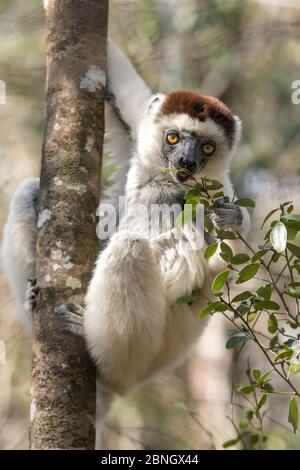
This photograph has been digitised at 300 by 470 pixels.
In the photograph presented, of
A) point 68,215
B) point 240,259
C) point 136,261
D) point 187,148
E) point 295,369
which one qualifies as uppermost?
point 187,148

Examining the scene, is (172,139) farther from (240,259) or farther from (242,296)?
(242,296)

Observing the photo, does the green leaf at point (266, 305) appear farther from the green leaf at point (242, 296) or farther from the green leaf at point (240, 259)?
the green leaf at point (240, 259)

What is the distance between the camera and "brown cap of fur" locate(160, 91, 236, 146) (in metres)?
4.84

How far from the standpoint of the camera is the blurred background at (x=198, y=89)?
8820 millimetres

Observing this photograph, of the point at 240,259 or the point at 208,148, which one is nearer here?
the point at 240,259

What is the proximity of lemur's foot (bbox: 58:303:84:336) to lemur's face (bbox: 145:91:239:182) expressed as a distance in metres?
1.60

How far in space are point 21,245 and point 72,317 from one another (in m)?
1.09

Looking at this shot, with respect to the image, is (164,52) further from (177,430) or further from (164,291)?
(164,291)

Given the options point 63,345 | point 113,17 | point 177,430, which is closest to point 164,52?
point 113,17

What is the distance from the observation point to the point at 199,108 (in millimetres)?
4848

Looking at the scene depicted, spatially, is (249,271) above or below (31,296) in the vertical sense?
below

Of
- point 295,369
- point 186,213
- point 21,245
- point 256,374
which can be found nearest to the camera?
point 295,369

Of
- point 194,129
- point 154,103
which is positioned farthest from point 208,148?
point 154,103

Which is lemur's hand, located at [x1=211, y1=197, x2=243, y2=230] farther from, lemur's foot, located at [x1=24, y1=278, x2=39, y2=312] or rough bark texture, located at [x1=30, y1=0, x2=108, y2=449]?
lemur's foot, located at [x1=24, y1=278, x2=39, y2=312]
